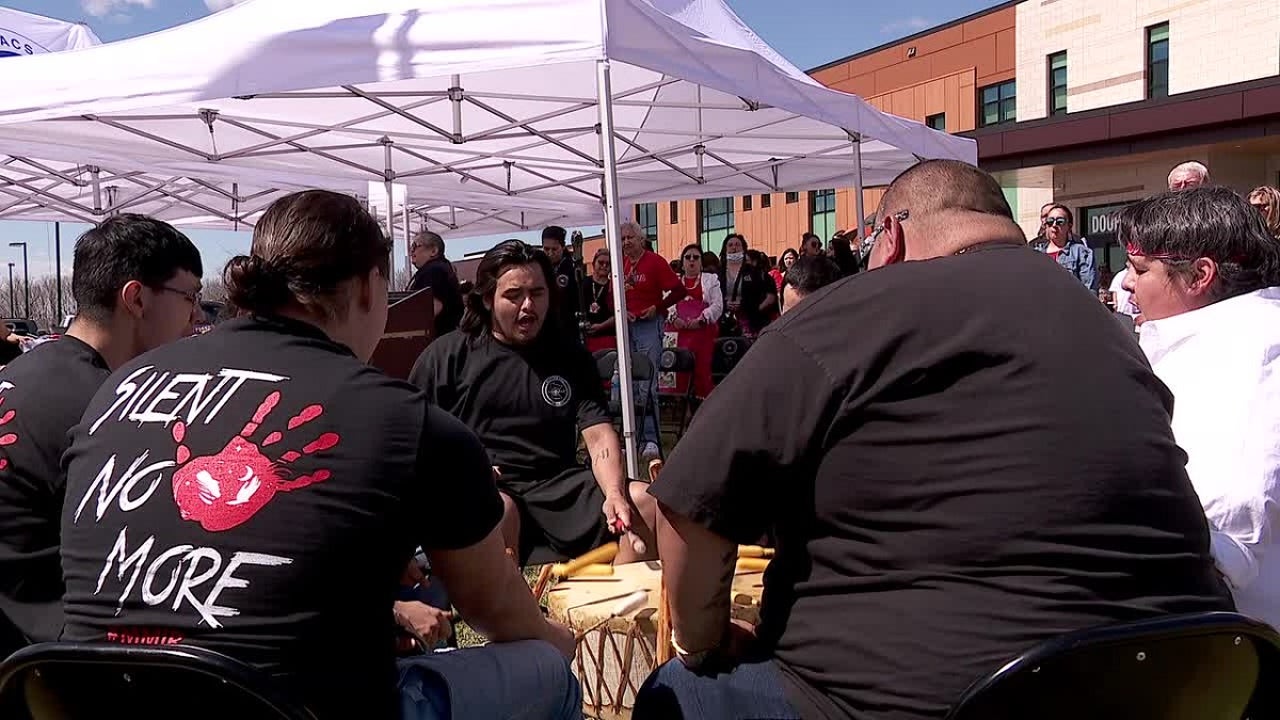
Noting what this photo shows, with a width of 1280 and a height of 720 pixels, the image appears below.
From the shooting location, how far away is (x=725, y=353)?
8.97 metres

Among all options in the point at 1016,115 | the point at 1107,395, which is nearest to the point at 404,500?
the point at 1107,395

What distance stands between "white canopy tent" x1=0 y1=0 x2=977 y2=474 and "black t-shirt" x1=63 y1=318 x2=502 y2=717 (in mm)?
3040

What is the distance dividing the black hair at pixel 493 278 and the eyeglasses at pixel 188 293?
50.7 inches

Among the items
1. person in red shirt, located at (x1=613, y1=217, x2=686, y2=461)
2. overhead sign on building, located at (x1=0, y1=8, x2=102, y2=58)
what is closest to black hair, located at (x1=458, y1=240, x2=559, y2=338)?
person in red shirt, located at (x1=613, y1=217, x2=686, y2=461)

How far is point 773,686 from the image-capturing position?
5.22ft

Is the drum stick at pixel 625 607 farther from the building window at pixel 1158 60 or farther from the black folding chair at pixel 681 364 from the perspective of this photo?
the building window at pixel 1158 60

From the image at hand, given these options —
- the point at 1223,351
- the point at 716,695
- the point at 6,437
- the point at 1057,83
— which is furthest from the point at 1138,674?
the point at 1057,83

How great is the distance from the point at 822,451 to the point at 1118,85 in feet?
86.5

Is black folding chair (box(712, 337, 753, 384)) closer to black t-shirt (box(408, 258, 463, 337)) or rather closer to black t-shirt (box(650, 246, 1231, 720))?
black t-shirt (box(408, 258, 463, 337))

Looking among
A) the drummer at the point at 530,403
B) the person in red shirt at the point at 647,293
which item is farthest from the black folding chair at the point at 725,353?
the drummer at the point at 530,403

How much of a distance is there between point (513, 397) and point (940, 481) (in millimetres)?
2524

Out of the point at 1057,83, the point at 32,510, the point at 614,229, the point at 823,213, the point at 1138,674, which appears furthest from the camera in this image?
the point at 823,213

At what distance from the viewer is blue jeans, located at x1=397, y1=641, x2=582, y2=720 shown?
5.55 feet

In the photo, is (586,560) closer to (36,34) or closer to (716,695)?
(716,695)
